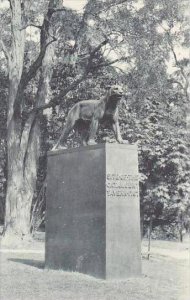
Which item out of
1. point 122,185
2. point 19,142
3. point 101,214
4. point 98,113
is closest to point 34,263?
point 101,214

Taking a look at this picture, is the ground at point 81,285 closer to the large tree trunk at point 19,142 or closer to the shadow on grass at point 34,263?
the shadow on grass at point 34,263

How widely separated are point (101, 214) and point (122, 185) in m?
0.68

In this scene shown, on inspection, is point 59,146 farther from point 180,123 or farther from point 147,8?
point 180,123

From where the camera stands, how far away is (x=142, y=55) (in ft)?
59.0

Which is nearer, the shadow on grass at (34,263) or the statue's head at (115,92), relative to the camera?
the statue's head at (115,92)

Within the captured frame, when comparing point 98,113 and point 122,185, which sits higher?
point 98,113

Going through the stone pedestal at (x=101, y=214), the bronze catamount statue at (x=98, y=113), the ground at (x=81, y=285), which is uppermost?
the bronze catamount statue at (x=98, y=113)

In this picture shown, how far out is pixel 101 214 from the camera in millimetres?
9984

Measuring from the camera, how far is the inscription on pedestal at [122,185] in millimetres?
10047

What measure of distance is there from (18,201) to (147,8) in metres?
8.27

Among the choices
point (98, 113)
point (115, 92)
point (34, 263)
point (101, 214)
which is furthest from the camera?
point (34, 263)

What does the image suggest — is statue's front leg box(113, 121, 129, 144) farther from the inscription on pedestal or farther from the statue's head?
the inscription on pedestal

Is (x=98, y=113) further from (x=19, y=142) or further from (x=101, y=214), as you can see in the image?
(x=19, y=142)

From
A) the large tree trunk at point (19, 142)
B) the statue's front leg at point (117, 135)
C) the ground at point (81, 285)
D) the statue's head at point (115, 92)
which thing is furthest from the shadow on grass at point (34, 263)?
the large tree trunk at point (19, 142)
